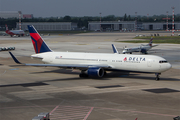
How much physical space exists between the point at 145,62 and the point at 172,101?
1249 cm

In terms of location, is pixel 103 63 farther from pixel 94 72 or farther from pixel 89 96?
pixel 89 96

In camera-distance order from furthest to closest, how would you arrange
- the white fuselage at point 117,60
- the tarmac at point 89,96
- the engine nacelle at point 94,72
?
the engine nacelle at point 94,72
the white fuselage at point 117,60
the tarmac at point 89,96

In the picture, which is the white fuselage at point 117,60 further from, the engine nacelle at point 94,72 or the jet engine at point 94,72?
the engine nacelle at point 94,72

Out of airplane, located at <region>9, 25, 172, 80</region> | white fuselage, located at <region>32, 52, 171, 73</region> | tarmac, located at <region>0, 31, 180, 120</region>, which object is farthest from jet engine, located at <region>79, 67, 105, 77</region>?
white fuselage, located at <region>32, 52, 171, 73</region>

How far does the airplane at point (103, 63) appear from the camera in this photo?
41.7 meters

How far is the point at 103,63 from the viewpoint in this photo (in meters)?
45.4

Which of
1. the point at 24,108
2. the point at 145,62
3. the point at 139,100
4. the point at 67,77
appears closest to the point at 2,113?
the point at 24,108

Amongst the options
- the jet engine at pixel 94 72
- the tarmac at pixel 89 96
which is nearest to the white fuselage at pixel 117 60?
the jet engine at pixel 94 72

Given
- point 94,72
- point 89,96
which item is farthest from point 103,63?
point 89,96

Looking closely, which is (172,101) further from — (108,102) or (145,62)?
(145,62)

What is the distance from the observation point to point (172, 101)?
30234 millimetres

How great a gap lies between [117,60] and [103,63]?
2624 millimetres

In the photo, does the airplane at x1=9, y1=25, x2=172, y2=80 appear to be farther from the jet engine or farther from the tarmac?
the tarmac

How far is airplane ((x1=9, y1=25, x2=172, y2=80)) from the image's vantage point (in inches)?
1641
